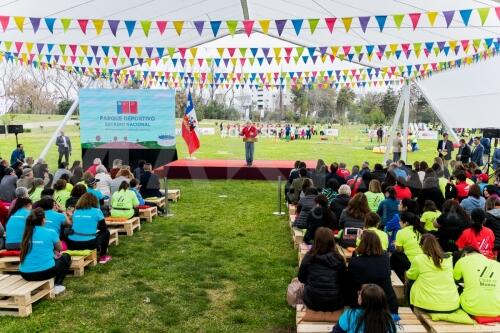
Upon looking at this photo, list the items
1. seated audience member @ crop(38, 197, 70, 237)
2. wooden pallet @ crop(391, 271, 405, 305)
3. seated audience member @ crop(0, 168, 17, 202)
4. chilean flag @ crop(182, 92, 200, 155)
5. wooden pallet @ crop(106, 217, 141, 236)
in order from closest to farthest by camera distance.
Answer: wooden pallet @ crop(391, 271, 405, 305) → seated audience member @ crop(38, 197, 70, 237) → wooden pallet @ crop(106, 217, 141, 236) → seated audience member @ crop(0, 168, 17, 202) → chilean flag @ crop(182, 92, 200, 155)

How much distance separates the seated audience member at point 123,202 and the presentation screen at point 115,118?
6739 millimetres

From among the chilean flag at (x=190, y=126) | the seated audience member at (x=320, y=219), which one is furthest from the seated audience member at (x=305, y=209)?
the chilean flag at (x=190, y=126)

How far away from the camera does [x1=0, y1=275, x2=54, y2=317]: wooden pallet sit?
4797mm

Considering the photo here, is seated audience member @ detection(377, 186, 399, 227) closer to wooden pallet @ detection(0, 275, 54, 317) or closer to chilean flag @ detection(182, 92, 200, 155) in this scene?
wooden pallet @ detection(0, 275, 54, 317)

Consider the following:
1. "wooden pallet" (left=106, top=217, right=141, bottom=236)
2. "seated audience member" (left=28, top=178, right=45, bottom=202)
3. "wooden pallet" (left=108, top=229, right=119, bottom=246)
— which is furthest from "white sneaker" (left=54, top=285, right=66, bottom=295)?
"wooden pallet" (left=106, top=217, right=141, bottom=236)

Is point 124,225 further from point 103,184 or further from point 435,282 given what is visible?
point 435,282

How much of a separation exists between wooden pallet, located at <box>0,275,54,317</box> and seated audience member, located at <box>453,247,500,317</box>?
4682 millimetres

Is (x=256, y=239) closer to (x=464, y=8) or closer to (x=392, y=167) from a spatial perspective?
(x=392, y=167)

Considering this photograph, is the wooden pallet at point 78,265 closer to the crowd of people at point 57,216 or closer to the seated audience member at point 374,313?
the crowd of people at point 57,216

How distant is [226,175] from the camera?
49.7 feet

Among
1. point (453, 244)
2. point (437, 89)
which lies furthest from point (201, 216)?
point (437, 89)

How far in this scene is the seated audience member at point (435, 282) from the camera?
4.03m

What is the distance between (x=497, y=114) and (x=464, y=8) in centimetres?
415

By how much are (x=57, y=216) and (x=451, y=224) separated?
5358 mm
